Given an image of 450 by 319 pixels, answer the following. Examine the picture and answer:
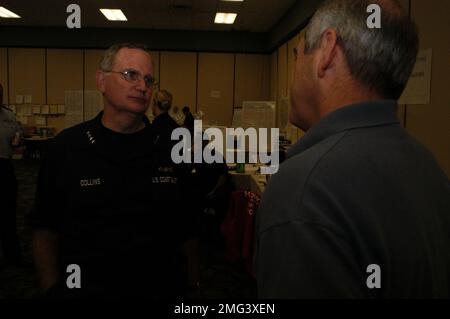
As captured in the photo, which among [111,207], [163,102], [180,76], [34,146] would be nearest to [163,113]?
[163,102]

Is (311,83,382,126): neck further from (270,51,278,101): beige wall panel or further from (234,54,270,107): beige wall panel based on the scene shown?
(234,54,270,107): beige wall panel

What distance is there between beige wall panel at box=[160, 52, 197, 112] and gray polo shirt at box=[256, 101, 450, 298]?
9.85 metres

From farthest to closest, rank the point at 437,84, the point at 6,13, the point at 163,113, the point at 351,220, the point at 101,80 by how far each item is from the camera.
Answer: the point at 6,13
the point at 163,113
the point at 437,84
the point at 101,80
the point at 351,220

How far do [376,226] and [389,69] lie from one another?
31 centimetres

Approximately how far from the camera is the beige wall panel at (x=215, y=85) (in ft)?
34.1

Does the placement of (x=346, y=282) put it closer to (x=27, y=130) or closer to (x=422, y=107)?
(x=422, y=107)

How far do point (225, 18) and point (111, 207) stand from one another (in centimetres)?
765

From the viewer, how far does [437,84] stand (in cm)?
270

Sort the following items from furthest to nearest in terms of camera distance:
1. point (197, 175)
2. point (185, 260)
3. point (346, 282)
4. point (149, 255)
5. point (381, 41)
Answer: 1. point (197, 175)
2. point (185, 260)
3. point (149, 255)
4. point (381, 41)
5. point (346, 282)

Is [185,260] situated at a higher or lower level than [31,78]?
lower

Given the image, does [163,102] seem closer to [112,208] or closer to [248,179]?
[248,179]
